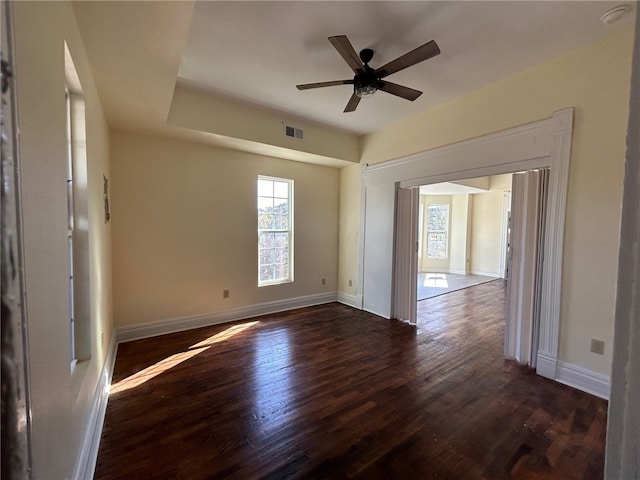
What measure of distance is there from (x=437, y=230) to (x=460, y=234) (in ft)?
2.20

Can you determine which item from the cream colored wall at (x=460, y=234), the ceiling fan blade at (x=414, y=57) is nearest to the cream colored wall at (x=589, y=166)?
the ceiling fan blade at (x=414, y=57)

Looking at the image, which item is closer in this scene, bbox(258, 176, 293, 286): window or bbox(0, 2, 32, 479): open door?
bbox(0, 2, 32, 479): open door

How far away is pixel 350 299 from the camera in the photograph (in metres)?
4.89

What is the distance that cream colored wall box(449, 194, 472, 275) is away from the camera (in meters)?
8.38

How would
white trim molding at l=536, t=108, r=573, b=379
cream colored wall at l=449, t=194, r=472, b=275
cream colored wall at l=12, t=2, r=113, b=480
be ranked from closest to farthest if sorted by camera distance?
cream colored wall at l=12, t=2, r=113, b=480 → white trim molding at l=536, t=108, r=573, b=379 → cream colored wall at l=449, t=194, r=472, b=275

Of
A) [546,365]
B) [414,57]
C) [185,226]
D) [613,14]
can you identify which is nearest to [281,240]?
[185,226]

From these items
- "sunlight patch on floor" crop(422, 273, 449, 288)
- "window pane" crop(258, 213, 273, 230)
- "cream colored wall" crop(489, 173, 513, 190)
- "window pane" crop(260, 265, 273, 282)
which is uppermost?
"cream colored wall" crop(489, 173, 513, 190)

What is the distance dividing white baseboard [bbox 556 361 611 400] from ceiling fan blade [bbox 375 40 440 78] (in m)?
2.77

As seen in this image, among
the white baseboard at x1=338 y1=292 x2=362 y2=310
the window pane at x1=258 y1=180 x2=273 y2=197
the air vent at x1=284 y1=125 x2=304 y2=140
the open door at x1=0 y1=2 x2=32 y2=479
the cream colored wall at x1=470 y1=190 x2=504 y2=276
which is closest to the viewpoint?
the open door at x1=0 y1=2 x2=32 y2=479

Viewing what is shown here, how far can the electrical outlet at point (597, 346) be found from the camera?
7.71ft

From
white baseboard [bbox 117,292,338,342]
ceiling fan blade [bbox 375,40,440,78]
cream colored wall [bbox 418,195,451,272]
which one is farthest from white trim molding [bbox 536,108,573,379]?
cream colored wall [bbox 418,195,451,272]

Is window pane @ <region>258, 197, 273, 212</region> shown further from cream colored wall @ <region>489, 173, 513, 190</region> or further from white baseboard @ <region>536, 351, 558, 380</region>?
cream colored wall @ <region>489, 173, 513, 190</region>

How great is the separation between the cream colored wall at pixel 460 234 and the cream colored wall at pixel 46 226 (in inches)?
346

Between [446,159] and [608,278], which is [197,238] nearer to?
[446,159]
